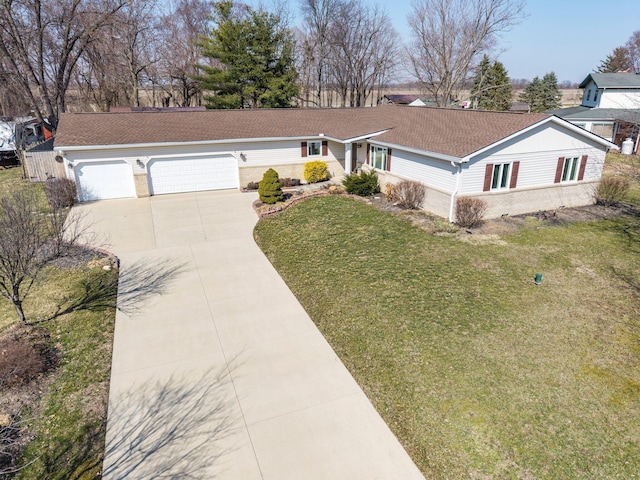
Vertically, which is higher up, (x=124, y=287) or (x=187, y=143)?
(x=187, y=143)

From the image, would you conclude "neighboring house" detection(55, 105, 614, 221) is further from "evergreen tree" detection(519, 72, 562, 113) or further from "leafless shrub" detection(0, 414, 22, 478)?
"evergreen tree" detection(519, 72, 562, 113)

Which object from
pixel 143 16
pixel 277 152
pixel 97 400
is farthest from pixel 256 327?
pixel 143 16

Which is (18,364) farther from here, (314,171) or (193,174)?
(314,171)

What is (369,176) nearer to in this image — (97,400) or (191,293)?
(191,293)

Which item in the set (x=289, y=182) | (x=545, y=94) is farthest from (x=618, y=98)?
(x=289, y=182)

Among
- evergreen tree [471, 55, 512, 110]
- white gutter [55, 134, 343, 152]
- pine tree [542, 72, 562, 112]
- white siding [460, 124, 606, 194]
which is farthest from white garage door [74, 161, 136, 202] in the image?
pine tree [542, 72, 562, 112]

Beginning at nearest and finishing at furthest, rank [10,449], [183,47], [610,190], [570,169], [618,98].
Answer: [10,449] < [570,169] < [610,190] < [618,98] < [183,47]
